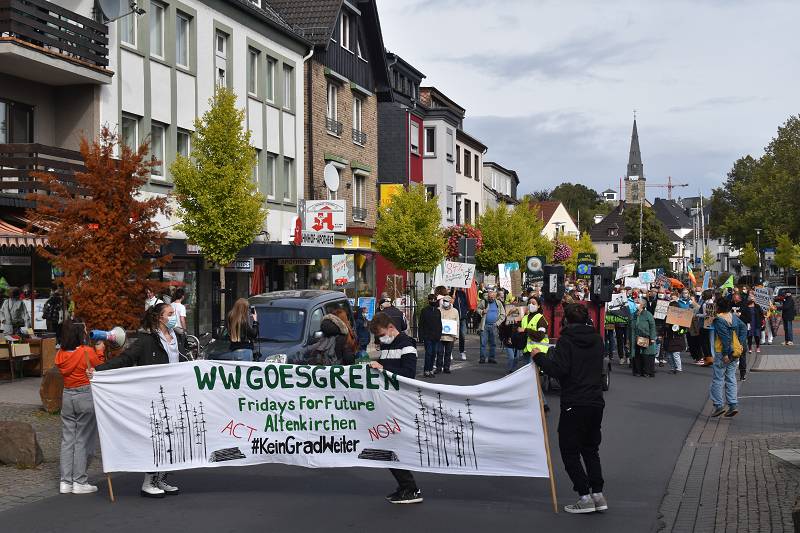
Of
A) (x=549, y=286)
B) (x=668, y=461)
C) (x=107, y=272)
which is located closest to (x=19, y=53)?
(x=107, y=272)

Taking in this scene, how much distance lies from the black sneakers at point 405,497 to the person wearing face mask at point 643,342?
12.8 meters

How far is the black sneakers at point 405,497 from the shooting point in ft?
28.6

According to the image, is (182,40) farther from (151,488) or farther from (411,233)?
(151,488)

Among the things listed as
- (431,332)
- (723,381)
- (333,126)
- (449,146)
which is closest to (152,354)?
(723,381)

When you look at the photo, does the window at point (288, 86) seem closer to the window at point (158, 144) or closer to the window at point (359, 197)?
A: the window at point (359, 197)

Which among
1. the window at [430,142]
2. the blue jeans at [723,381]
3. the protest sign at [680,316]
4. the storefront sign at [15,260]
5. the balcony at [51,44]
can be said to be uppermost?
the window at [430,142]

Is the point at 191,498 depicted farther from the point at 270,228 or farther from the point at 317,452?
the point at 270,228

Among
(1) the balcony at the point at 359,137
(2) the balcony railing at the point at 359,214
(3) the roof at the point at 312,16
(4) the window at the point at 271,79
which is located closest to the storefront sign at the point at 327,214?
(4) the window at the point at 271,79

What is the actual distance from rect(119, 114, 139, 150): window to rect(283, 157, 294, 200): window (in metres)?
9.35

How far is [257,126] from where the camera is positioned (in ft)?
103

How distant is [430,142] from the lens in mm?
51406

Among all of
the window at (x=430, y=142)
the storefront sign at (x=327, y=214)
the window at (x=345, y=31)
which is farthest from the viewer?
the window at (x=430, y=142)

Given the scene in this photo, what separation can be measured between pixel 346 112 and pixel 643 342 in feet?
66.6

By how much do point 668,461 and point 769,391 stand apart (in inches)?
323
